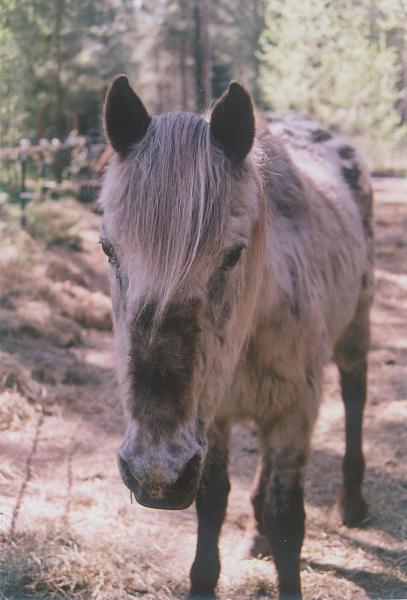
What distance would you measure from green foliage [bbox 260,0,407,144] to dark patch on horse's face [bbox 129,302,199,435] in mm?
3337

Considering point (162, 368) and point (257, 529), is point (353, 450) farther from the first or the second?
point (162, 368)

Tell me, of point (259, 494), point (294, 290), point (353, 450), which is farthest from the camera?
point (353, 450)

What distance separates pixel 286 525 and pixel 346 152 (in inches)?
106

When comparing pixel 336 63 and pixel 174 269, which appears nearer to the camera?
pixel 174 269

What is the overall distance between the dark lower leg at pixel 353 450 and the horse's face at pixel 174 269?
2.03 meters

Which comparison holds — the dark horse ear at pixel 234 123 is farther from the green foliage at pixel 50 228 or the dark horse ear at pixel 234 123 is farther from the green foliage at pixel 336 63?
the green foliage at pixel 50 228

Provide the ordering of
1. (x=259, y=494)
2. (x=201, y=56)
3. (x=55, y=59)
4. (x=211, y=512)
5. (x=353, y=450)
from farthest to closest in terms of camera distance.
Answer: (x=55, y=59) < (x=201, y=56) < (x=353, y=450) < (x=259, y=494) < (x=211, y=512)

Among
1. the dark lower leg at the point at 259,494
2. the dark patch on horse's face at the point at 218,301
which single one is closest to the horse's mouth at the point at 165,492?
the dark patch on horse's face at the point at 218,301

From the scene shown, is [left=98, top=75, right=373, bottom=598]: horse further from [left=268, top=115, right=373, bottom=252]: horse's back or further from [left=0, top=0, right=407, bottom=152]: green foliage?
[left=0, top=0, right=407, bottom=152]: green foliage

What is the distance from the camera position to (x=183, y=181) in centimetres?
200

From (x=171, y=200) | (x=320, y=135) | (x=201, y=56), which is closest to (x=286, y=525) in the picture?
(x=171, y=200)

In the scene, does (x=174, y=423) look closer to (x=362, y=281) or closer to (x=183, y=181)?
(x=183, y=181)

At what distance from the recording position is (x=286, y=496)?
287 cm

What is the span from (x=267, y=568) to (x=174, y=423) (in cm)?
186
